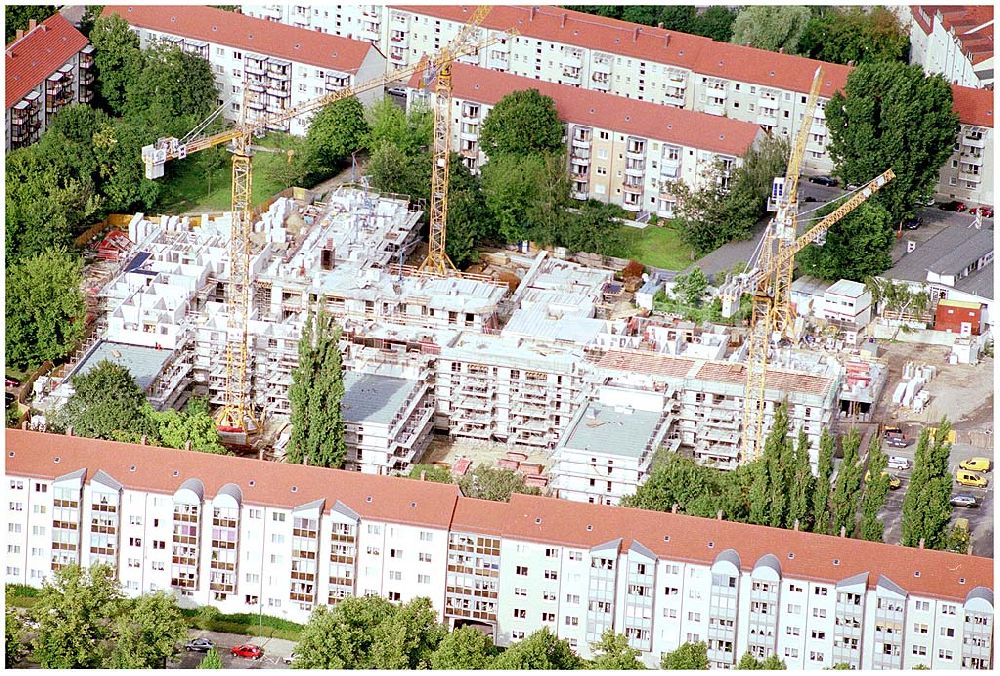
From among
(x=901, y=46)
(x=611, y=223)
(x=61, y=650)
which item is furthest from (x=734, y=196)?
(x=61, y=650)

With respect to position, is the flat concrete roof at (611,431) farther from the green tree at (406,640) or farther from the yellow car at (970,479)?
the green tree at (406,640)

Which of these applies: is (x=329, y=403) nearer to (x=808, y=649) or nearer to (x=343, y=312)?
(x=343, y=312)

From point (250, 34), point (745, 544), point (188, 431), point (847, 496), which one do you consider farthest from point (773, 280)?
point (250, 34)

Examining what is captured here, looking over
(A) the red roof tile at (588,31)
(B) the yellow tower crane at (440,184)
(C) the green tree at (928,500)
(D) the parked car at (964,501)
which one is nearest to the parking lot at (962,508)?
(D) the parked car at (964,501)

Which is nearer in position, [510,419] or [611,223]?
[510,419]

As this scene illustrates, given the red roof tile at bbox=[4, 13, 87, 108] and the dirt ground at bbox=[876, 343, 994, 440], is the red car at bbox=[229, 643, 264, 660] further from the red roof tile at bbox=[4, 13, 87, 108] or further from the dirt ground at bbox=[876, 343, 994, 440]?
the red roof tile at bbox=[4, 13, 87, 108]

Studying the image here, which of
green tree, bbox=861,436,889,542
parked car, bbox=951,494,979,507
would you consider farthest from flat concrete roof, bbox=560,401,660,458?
parked car, bbox=951,494,979,507

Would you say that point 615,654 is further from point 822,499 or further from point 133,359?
point 133,359
